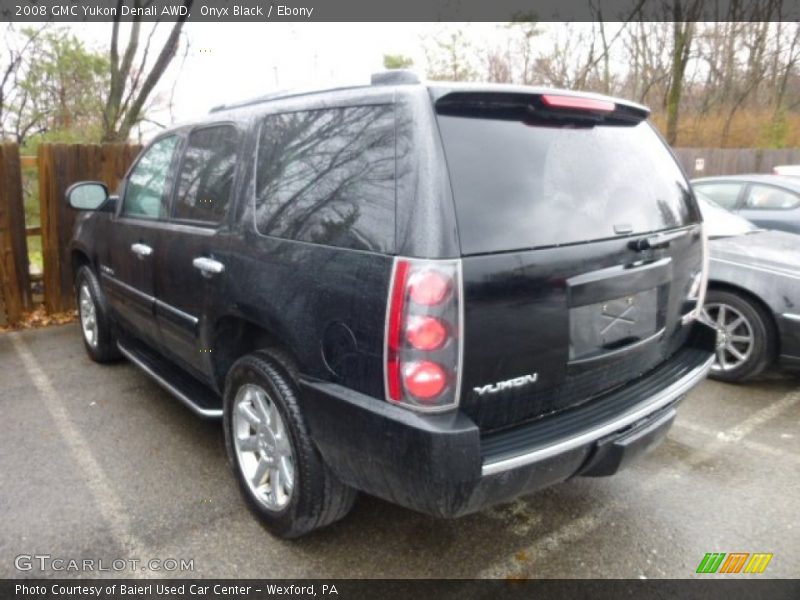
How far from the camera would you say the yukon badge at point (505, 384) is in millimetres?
2055

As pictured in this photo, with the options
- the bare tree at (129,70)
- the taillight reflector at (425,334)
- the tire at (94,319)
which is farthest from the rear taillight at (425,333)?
the bare tree at (129,70)

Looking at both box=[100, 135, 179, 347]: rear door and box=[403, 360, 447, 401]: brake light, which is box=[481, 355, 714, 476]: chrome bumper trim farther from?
box=[100, 135, 179, 347]: rear door

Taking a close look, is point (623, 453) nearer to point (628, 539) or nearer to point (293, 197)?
point (628, 539)

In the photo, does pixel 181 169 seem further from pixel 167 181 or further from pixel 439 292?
pixel 439 292

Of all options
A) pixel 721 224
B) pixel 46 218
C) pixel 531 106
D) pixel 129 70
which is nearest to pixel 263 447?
pixel 531 106

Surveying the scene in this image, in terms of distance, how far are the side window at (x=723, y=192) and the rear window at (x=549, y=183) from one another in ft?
18.7

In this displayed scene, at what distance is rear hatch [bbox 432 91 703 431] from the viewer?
2047 millimetres

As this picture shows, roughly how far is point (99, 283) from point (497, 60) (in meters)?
23.7

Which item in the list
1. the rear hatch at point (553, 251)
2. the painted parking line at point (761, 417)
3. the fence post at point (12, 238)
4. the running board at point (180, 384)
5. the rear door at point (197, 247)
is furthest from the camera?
the fence post at point (12, 238)

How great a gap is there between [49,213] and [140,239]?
10.8 ft

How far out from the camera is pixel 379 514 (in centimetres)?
292

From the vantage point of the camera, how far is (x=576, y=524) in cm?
287

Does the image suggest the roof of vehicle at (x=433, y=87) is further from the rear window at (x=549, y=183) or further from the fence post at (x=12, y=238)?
the fence post at (x=12, y=238)

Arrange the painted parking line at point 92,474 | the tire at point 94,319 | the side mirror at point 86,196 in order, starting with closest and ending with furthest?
the painted parking line at point 92,474, the side mirror at point 86,196, the tire at point 94,319
